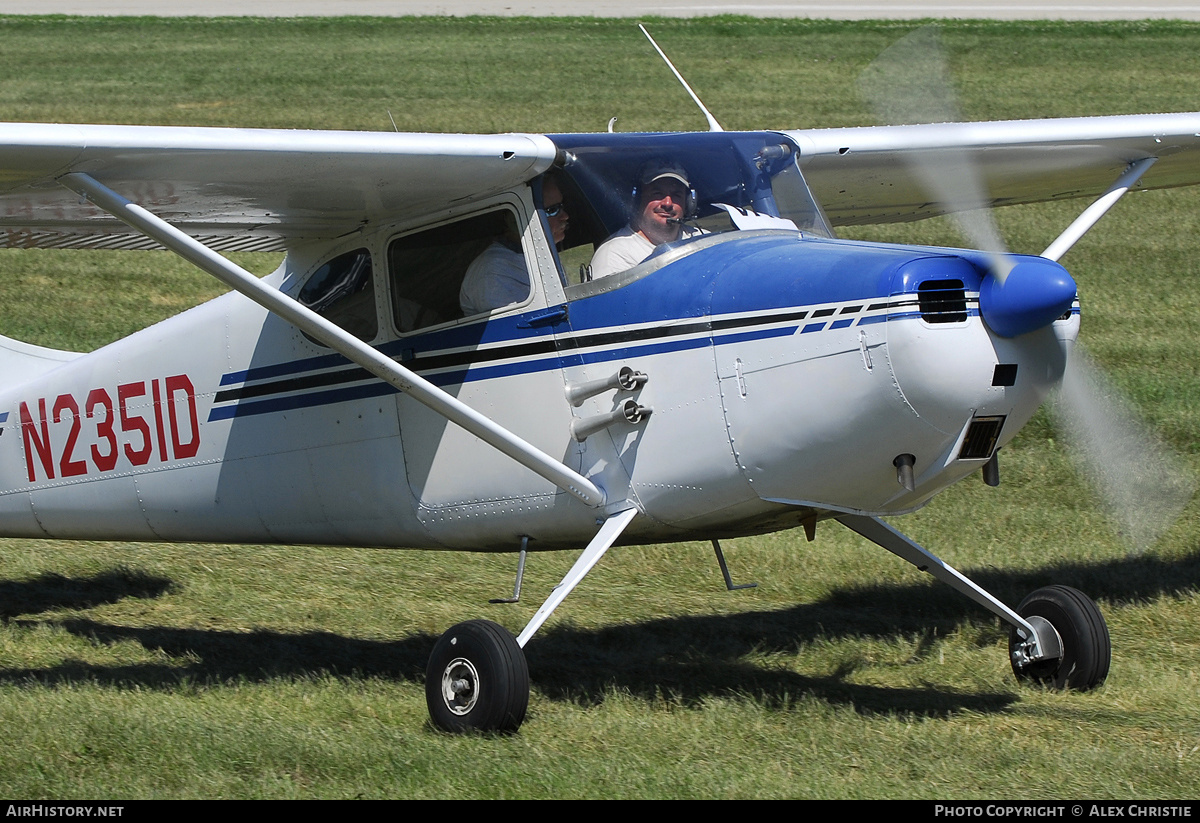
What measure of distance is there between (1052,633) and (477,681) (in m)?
2.71

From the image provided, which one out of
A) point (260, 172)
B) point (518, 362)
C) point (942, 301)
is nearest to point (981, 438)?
point (942, 301)

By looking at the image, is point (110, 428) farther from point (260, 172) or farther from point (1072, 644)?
point (1072, 644)

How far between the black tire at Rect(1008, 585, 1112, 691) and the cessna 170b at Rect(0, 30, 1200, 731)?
0.05ft

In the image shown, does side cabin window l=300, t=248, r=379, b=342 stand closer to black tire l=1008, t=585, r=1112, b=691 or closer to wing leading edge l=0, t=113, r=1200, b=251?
wing leading edge l=0, t=113, r=1200, b=251

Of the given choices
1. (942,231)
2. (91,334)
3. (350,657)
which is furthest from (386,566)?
(942,231)

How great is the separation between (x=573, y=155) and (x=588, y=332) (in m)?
0.78

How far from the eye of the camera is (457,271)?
654 centimetres

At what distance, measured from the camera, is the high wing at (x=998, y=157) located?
748 centimetres

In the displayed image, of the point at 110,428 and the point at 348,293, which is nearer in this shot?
the point at 348,293

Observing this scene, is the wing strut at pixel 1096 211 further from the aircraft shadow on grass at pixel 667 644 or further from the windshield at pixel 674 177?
the aircraft shadow on grass at pixel 667 644

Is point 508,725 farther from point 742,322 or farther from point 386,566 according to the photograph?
point 386,566

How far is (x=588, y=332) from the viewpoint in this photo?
6055 mm

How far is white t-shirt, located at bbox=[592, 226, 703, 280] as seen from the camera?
19.8 ft

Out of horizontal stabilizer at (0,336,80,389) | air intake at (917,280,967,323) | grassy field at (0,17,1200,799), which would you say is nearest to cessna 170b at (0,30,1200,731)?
air intake at (917,280,967,323)
